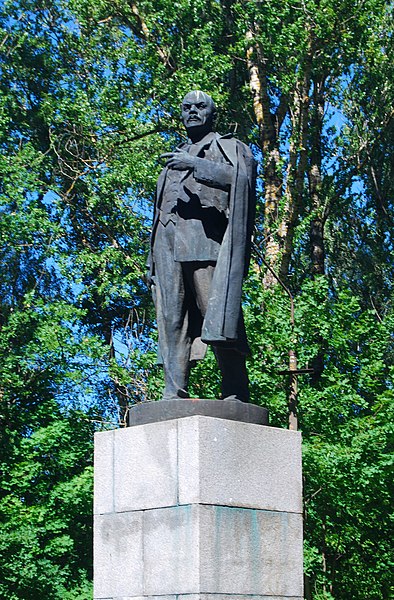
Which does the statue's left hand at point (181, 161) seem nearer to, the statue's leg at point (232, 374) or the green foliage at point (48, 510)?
the statue's leg at point (232, 374)

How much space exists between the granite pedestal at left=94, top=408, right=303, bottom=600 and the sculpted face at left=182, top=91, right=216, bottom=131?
8.55 ft

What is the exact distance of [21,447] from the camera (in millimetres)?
26062

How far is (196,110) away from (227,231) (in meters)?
1.14

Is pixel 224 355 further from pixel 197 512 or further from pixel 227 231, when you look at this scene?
pixel 197 512

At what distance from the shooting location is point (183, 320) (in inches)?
381

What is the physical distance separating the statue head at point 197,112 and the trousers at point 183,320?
862 millimetres

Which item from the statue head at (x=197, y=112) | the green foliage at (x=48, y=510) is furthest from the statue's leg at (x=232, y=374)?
the green foliage at (x=48, y=510)

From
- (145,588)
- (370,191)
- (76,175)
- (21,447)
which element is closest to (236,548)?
(145,588)

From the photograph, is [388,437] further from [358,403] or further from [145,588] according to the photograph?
[145,588]

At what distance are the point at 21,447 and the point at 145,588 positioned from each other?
1765cm

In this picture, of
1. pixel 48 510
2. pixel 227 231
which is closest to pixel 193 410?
pixel 227 231

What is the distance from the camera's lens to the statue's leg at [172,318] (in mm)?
9586

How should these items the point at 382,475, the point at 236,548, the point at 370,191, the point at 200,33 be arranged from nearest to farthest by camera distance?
the point at 236,548
the point at 382,475
the point at 200,33
the point at 370,191

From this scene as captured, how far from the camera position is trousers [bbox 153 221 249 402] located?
9.59 meters
